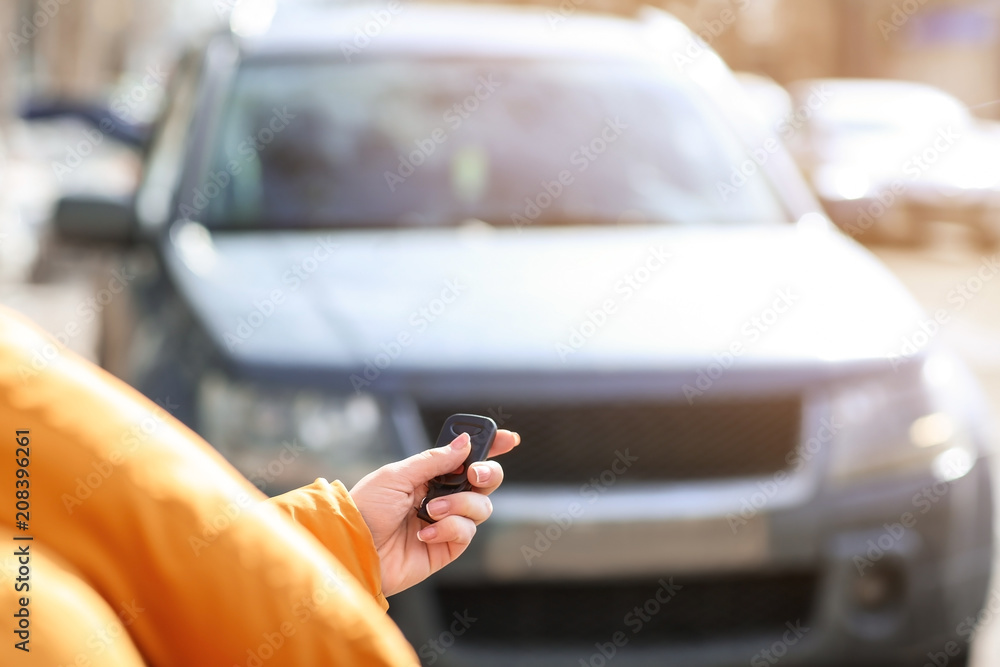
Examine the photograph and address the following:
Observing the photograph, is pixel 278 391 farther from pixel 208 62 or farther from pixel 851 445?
pixel 208 62

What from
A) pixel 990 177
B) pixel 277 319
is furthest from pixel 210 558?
pixel 990 177

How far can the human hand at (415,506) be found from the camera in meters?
1.27

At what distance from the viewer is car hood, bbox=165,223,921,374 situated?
7.81 feet

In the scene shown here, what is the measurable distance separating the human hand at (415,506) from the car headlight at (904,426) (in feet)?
4.37

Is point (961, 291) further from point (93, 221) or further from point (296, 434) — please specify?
point (296, 434)
